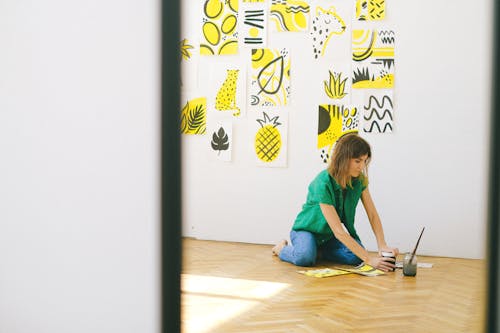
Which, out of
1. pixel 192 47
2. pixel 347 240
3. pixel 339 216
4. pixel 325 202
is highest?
pixel 192 47

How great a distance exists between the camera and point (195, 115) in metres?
5.90

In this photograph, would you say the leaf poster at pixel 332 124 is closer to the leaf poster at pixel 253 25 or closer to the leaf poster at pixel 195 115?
the leaf poster at pixel 253 25

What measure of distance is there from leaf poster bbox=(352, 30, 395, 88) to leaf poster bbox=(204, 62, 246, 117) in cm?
104

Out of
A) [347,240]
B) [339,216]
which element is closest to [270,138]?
[339,216]

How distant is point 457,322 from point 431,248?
85.0 inches

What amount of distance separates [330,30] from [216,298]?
9.36 ft

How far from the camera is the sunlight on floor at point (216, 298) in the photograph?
9.86 feet

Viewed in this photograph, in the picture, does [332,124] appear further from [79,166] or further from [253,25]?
[79,166]

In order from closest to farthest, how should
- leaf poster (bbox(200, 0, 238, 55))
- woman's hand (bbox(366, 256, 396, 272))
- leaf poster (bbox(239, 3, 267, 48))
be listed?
woman's hand (bbox(366, 256, 396, 272))
leaf poster (bbox(239, 3, 267, 48))
leaf poster (bbox(200, 0, 238, 55))

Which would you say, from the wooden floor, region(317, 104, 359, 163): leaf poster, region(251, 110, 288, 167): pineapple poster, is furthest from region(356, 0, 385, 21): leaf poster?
the wooden floor

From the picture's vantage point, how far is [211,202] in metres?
5.86

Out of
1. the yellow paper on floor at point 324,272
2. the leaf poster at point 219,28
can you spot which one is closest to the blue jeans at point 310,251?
the yellow paper on floor at point 324,272

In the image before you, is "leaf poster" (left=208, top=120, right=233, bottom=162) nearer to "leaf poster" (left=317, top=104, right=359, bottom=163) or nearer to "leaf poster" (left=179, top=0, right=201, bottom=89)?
"leaf poster" (left=179, top=0, right=201, bottom=89)

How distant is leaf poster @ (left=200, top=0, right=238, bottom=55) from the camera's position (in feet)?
18.9
